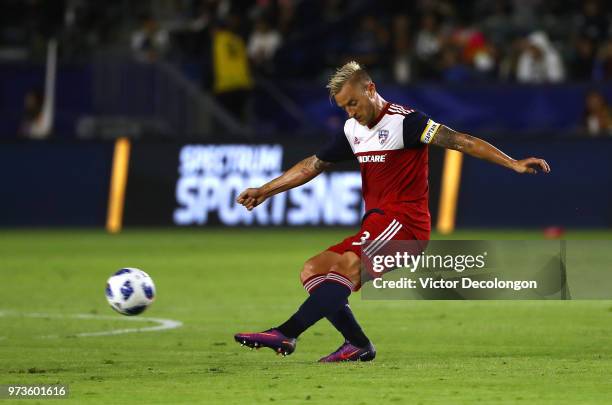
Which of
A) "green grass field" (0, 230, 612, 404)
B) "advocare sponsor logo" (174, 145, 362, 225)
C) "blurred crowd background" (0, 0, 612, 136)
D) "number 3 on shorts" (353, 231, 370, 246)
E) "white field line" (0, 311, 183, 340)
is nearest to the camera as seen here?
"green grass field" (0, 230, 612, 404)

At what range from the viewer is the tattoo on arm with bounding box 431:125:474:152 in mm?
9266

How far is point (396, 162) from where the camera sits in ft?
31.7

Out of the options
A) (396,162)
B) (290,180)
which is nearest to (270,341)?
(290,180)

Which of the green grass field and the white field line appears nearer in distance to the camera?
the green grass field

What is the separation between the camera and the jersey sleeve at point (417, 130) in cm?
945

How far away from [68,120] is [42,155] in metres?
2.69

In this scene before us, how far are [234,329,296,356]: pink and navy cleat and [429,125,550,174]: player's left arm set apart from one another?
5.34ft

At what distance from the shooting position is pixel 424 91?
84.3 ft

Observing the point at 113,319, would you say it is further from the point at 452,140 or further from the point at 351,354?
the point at 452,140

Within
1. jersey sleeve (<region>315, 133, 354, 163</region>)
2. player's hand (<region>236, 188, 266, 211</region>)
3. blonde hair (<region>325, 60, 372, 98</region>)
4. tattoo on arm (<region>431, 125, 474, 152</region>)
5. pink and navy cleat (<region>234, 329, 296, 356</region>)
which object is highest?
blonde hair (<region>325, 60, 372, 98</region>)

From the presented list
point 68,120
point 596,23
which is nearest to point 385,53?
point 596,23

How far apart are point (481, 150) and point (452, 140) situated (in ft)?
0.81

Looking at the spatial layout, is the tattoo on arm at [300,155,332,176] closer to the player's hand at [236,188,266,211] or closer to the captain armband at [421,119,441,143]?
the player's hand at [236,188,266,211]

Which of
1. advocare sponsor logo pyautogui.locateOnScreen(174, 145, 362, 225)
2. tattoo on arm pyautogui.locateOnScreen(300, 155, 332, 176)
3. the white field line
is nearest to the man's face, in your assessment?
tattoo on arm pyautogui.locateOnScreen(300, 155, 332, 176)
